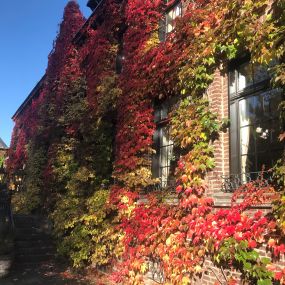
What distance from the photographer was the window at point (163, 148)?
8.34m

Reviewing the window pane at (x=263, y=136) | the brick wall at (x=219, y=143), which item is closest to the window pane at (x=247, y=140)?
the window pane at (x=263, y=136)

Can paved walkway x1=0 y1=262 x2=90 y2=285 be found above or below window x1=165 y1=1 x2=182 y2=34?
below

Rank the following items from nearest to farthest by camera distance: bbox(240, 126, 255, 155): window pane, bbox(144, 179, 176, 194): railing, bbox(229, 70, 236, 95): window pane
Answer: bbox(240, 126, 255, 155): window pane, bbox(229, 70, 236, 95): window pane, bbox(144, 179, 176, 194): railing

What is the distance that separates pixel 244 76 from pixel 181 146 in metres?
1.66

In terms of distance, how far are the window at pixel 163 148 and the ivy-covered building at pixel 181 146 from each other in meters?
0.02

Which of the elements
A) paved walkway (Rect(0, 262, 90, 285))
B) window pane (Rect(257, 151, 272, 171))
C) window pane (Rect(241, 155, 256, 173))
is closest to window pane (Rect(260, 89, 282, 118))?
window pane (Rect(257, 151, 272, 171))

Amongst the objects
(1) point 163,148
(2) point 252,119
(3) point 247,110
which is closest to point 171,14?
(1) point 163,148

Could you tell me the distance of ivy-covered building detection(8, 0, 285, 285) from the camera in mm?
5574

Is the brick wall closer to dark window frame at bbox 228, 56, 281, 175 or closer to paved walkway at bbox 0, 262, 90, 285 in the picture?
dark window frame at bbox 228, 56, 281, 175

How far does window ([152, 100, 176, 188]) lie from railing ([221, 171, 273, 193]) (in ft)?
6.35

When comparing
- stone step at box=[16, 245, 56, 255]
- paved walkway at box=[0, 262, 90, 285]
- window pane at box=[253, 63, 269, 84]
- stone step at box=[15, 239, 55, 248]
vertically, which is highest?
window pane at box=[253, 63, 269, 84]

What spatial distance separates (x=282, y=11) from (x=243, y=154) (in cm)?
229

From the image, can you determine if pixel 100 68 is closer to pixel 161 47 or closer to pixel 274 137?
pixel 161 47

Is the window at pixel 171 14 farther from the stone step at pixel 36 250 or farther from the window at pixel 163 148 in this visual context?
the stone step at pixel 36 250
